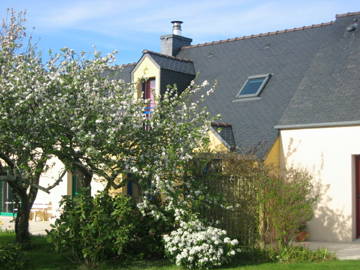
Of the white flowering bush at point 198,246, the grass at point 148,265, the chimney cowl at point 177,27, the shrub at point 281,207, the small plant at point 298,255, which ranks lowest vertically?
the grass at point 148,265

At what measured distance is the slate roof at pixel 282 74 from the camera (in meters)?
15.5

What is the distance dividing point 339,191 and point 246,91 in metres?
5.45

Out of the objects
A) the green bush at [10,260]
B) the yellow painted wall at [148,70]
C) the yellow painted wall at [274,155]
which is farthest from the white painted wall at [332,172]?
the green bush at [10,260]

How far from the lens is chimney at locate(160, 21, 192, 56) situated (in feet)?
75.9

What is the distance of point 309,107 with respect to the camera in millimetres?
15594

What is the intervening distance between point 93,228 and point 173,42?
14.1 m

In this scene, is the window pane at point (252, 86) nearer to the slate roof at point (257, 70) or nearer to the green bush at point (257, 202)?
the slate roof at point (257, 70)

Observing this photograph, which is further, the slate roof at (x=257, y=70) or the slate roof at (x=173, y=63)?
the slate roof at (x=173, y=63)

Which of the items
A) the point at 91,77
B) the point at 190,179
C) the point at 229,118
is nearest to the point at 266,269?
the point at 190,179

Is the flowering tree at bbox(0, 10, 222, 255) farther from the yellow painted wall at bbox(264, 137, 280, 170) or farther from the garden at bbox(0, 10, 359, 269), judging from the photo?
the yellow painted wall at bbox(264, 137, 280, 170)

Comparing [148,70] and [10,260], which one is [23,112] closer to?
[10,260]

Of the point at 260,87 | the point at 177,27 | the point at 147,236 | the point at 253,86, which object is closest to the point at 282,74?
the point at 260,87

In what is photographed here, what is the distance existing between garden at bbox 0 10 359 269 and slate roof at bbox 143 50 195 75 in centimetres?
761

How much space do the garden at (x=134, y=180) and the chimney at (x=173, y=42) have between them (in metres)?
11.1
